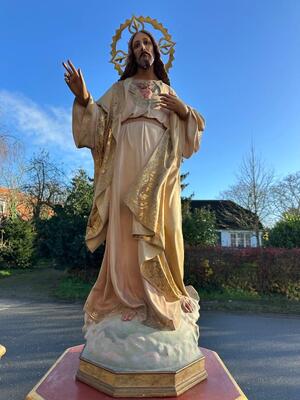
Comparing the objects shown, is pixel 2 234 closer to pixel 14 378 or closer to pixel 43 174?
pixel 43 174

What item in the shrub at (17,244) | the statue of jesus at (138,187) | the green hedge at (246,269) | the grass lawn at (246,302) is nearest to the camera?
the statue of jesus at (138,187)

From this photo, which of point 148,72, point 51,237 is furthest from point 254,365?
point 51,237

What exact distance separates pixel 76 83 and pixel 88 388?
2.25 meters

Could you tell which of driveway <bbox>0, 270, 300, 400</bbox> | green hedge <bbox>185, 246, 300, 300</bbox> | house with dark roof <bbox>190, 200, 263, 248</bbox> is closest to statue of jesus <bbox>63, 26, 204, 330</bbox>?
driveway <bbox>0, 270, 300, 400</bbox>

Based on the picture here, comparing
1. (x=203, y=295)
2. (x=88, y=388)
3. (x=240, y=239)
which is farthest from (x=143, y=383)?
(x=240, y=239)

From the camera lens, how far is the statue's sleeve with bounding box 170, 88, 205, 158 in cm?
304

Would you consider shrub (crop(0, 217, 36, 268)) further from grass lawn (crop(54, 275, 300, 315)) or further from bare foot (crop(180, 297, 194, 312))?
bare foot (crop(180, 297, 194, 312))

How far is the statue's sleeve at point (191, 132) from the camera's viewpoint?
304 cm

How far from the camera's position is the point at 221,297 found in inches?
407

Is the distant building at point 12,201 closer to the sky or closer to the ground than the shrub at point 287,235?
closer to the sky

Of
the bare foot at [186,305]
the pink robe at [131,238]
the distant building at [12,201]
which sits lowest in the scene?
the bare foot at [186,305]

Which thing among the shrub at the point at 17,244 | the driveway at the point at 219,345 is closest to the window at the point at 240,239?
the shrub at the point at 17,244

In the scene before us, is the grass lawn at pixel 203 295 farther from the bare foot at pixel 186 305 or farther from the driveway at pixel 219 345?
the bare foot at pixel 186 305

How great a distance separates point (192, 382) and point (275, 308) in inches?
296
